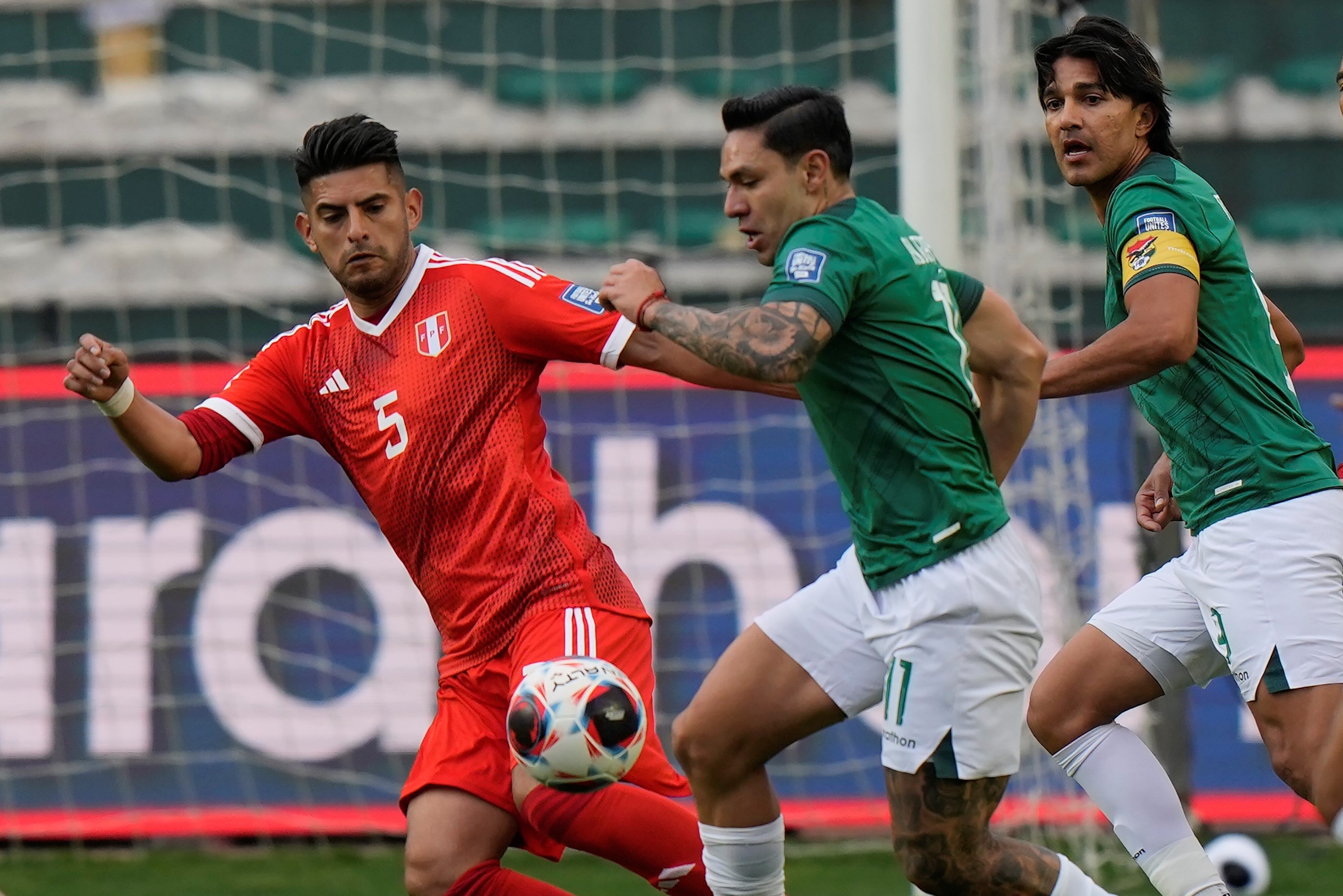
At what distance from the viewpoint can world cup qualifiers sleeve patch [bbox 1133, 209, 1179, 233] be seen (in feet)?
12.5

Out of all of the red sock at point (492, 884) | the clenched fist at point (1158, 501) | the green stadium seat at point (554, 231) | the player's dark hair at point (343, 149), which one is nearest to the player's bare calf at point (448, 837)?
the red sock at point (492, 884)

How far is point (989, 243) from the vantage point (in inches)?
231

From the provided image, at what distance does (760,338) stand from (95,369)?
1619 mm

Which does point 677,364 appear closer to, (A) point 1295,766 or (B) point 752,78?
(A) point 1295,766

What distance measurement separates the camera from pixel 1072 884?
13.1 ft

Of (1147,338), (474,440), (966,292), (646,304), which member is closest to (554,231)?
(474,440)

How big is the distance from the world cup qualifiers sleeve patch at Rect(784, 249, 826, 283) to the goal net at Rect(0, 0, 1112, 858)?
2.33 m

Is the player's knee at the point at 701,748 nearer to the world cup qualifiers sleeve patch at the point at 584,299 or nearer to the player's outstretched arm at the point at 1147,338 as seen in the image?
the world cup qualifiers sleeve patch at the point at 584,299

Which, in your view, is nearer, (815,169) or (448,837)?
(815,169)

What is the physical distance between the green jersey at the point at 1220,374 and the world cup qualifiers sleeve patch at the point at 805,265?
718 mm

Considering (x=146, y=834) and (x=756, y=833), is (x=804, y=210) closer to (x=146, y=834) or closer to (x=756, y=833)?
(x=756, y=833)

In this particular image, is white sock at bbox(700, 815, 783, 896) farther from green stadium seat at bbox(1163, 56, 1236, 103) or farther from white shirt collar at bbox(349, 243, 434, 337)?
green stadium seat at bbox(1163, 56, 1236, 103)

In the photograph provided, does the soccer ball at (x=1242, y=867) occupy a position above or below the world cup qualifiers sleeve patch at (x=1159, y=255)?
below

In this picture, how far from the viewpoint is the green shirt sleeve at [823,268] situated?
11.7 feet
